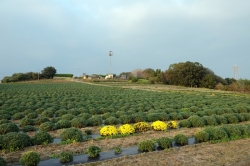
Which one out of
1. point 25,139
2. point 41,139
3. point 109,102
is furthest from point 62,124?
point 109,102

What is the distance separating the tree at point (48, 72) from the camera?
319 ft

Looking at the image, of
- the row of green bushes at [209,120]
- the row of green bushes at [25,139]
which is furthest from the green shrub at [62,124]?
the row of green bushes at [209,120]

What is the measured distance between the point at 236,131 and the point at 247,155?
9.60 ft

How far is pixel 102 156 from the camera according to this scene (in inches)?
346

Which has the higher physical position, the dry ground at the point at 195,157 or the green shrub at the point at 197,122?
the green shrub at the point at 197,122

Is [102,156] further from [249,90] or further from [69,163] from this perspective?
[249,90]

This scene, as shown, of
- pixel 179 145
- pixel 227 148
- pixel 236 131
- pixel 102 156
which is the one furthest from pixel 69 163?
pixel 236 131

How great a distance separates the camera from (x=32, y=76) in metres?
92.6

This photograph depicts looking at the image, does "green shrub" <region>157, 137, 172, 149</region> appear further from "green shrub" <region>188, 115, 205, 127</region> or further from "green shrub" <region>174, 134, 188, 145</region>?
"green shrub" <region>188, 115, 205, 127</region>

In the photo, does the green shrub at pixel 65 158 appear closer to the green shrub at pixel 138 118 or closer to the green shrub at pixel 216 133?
the green shrub at pixel 216 133

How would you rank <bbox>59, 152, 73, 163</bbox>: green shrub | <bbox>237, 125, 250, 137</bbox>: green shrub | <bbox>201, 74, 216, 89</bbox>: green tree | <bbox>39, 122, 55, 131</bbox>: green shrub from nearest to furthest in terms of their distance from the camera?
1. <bbox>59, 152, 73, 163</bbox>: green shrub
2. <bbox>237, 125, 250, 137</bbox>: green shrub
3. <bbox>39, 122, 55, 131</bbox>: green shrub
4. <bbox>201, 74, 216, 89</bbox>: green tree

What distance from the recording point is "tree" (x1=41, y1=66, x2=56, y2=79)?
97088mm

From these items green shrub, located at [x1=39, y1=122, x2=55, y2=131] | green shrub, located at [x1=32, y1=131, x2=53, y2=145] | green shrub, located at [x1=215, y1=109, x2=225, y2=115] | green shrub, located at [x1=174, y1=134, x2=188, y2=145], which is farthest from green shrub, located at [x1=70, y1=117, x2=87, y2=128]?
green shrub, located at [x1=215, y1=109, x2=225, y2=115]

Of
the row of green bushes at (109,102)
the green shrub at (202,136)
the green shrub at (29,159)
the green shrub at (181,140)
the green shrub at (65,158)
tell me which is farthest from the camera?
the row of green bushes at (109,102)
